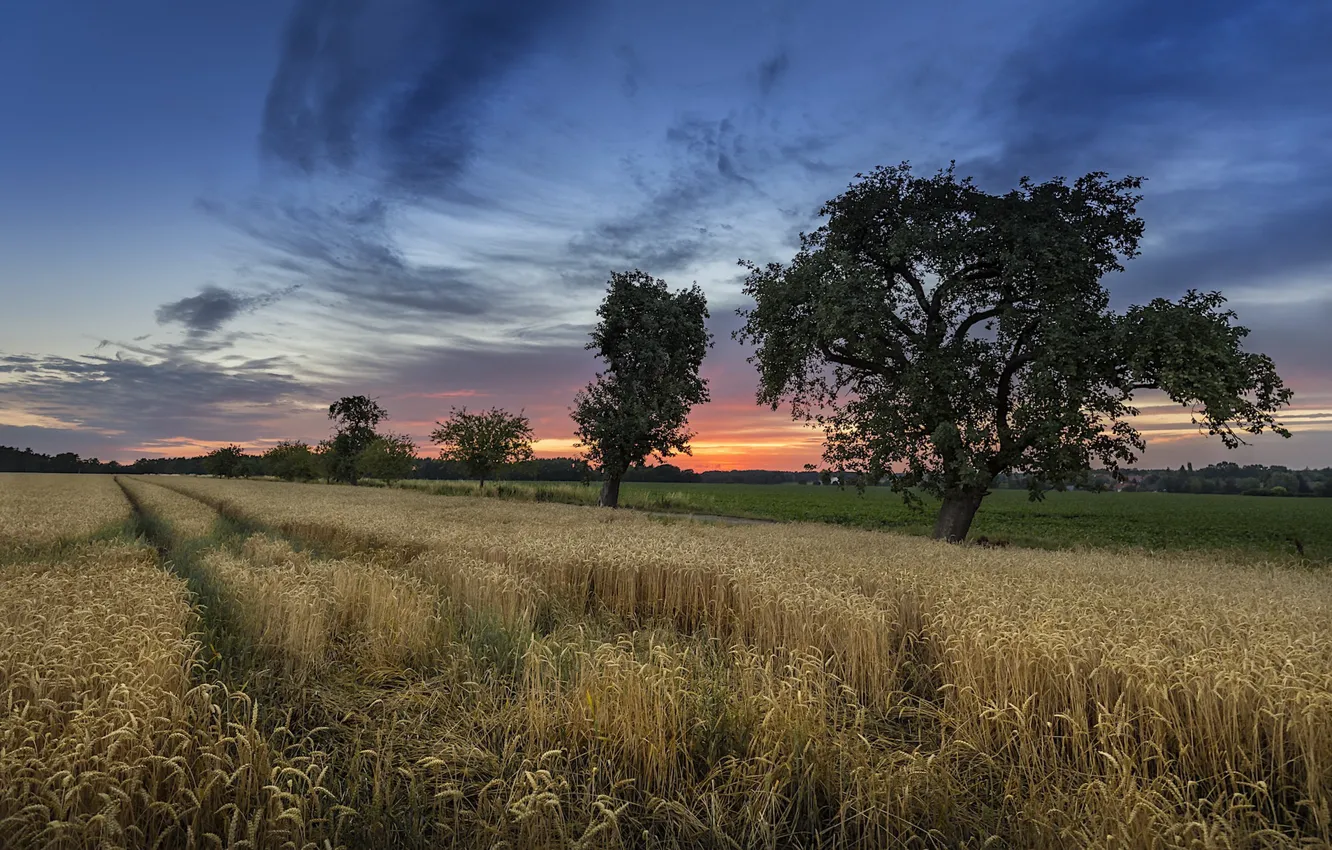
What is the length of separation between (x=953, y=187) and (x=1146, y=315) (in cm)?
808

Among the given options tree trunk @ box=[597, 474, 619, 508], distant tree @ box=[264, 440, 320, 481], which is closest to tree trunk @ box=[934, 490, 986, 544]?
tree trunk @ box=[597, 474, 619, 508]

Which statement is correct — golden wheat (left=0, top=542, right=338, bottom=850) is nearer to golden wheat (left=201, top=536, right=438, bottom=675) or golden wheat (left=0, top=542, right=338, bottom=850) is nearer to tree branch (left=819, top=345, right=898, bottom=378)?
golden wheat (left=201, top=536, right=438, bottom=675)

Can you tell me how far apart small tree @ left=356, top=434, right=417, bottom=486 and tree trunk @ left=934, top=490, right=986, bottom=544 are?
85.0 metres

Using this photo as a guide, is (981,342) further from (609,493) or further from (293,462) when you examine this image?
(293,462)

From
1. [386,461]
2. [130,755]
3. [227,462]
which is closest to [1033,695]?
[130,755]

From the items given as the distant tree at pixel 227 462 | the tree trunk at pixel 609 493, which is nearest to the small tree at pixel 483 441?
the tree trunk at pixel 609 493

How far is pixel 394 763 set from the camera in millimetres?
5047

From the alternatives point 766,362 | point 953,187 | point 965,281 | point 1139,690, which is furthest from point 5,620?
point 953,187

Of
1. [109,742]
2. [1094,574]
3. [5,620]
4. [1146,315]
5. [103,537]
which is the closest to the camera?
[109,742]

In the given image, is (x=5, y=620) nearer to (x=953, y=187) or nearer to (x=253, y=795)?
(x=253, y=795)

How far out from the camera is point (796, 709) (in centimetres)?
488

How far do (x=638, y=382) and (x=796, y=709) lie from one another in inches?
1427

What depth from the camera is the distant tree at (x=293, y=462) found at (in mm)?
120562

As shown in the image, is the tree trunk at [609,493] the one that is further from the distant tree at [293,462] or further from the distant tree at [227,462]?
the distant tree at [227,462]
